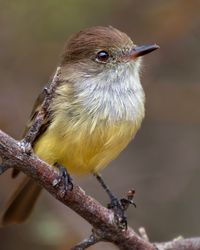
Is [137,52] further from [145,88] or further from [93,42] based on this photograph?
[145,88]

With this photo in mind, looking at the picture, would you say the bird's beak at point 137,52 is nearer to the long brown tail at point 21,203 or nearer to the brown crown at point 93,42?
the brown crown at point 93,42

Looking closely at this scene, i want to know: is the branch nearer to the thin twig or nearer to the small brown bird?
the thin twig

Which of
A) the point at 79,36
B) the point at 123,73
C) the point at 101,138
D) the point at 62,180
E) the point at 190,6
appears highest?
the point at 190,6

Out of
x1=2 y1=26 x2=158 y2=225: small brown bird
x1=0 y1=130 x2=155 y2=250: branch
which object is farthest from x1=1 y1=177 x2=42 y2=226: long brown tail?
x1=0 y1=130 x2=155 y2=250: branch

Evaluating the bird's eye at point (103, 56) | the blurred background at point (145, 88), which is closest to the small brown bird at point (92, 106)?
the bird's eye at point (103, 56)

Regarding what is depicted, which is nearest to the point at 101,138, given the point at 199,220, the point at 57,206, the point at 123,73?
the point at 123,73

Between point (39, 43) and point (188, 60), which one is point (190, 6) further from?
point (39, 43)

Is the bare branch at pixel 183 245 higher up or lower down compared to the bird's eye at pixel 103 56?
lower down

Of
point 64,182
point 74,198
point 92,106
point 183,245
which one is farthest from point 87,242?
point 92,106
